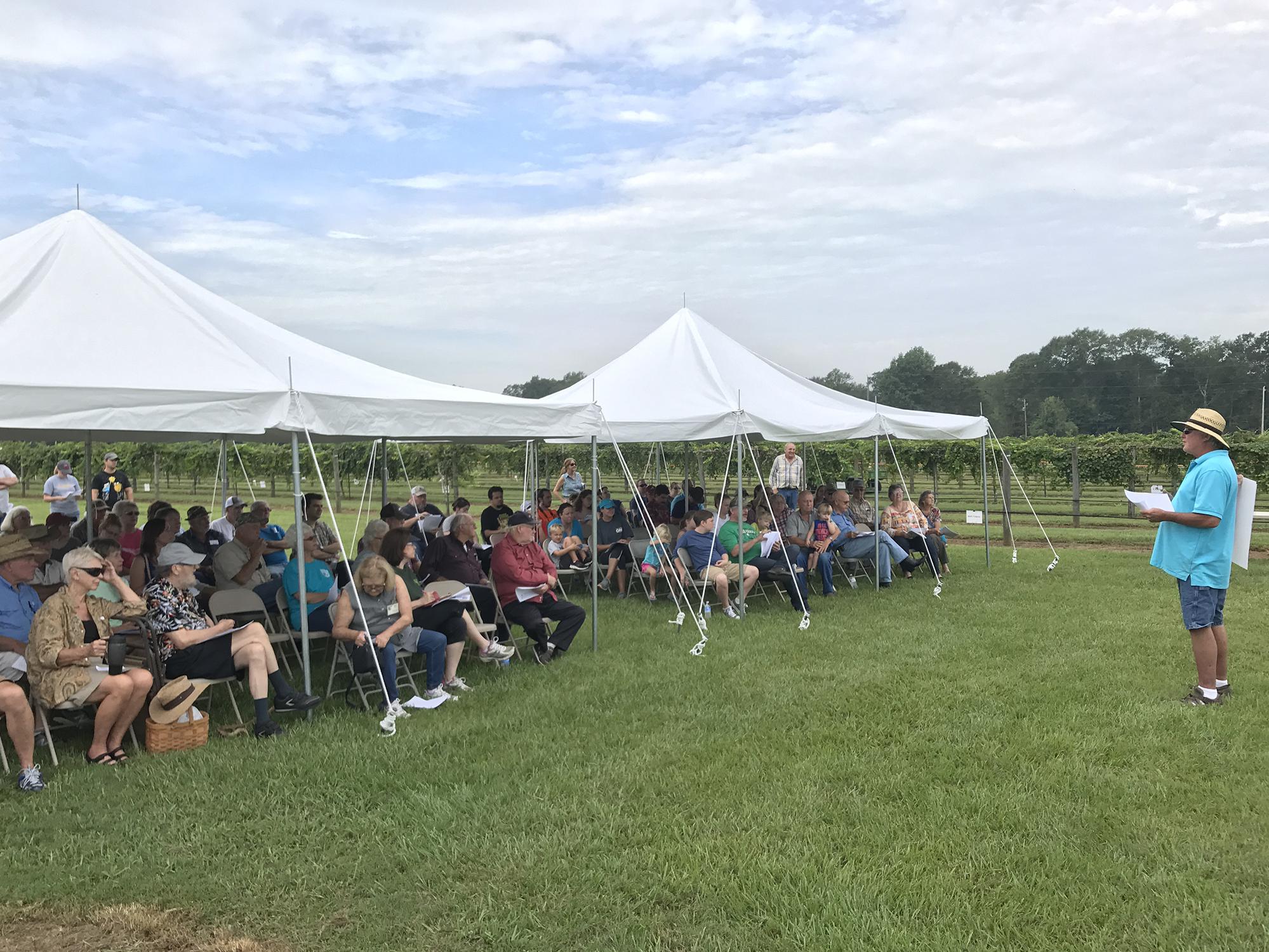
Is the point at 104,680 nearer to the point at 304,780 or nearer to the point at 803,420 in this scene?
the point at 304,780

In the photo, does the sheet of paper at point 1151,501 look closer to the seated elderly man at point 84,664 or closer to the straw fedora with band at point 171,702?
the straw fedora with band at point 171,702

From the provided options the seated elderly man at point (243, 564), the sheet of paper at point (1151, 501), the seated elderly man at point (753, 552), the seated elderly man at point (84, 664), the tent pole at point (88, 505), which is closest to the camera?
the seated elderly man at point (84, 664)

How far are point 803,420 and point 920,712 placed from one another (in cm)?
409

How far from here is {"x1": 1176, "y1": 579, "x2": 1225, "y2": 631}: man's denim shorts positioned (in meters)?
4.68

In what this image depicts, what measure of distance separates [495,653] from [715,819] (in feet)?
9.00

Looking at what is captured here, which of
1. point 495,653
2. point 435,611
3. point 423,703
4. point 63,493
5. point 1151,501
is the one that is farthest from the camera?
point 63,493

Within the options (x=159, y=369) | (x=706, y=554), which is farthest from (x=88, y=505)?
(x=706, y=554)

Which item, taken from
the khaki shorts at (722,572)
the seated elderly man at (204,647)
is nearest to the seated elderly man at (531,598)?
the seated elderly man at (204,647)

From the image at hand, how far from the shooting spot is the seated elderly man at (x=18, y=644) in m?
3.83

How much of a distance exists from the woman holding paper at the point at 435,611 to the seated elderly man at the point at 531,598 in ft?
1.58

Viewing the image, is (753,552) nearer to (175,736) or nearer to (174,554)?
(174,554)

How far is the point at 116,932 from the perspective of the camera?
9.14ft

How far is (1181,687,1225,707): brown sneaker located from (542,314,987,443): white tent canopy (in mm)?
3940

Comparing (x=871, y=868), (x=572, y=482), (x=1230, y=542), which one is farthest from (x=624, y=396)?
(x=871, y=868)
